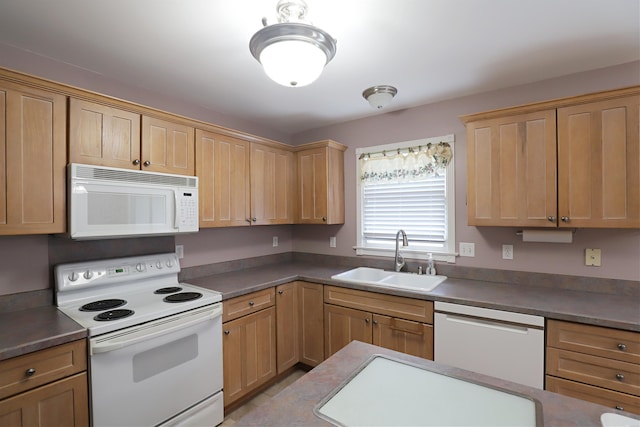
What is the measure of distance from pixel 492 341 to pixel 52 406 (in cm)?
235

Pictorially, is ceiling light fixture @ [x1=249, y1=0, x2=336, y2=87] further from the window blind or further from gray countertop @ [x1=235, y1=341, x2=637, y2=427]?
the window blind

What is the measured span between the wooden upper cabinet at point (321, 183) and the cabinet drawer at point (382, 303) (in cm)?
79

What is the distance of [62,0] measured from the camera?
55.5 inches

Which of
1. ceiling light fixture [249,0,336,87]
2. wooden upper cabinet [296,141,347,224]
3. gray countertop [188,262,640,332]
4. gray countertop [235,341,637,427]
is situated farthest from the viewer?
wooden upper cabinet [296,141,347,224]

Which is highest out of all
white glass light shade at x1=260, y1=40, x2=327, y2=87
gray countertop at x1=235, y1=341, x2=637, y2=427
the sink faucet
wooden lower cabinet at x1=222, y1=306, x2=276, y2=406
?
white glass light shade at x1=260, y1=40, x2=327, y2=87

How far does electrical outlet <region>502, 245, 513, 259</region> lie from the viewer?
7.85 feet

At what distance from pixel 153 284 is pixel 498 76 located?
2.95m

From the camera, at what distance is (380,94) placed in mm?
2387

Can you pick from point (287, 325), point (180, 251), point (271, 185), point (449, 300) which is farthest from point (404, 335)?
point (180, 251)

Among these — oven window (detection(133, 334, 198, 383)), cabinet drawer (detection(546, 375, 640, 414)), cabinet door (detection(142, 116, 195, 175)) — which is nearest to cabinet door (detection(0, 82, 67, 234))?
cabinet door (detection(142, 116, 195, 175))

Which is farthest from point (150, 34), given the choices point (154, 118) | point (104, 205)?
point (104, 205)

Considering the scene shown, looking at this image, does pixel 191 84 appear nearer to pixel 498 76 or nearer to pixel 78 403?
pixel 78 403

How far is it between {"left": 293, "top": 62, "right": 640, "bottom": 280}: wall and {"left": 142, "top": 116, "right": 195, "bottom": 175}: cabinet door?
1580mm

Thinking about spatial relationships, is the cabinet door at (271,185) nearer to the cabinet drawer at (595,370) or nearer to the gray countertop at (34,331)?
the gray countertop at (34,331)
